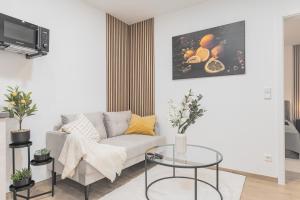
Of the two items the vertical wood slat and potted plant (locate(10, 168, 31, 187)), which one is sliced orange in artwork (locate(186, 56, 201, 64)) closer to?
the vertical wood slat

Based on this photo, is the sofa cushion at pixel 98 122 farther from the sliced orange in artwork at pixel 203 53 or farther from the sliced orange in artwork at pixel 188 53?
the sliced orange in artwork at pixel 203 53

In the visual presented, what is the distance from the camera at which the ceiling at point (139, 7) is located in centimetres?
306

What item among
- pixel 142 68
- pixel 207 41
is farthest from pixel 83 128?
pixel 207 41

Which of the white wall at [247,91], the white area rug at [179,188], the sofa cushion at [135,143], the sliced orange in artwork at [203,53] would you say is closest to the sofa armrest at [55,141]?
the sofa cushion at [135,143]

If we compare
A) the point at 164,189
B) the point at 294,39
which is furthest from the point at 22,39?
the point at 294,39

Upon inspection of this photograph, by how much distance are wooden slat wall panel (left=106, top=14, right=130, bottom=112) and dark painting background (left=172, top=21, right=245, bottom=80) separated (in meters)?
1.03

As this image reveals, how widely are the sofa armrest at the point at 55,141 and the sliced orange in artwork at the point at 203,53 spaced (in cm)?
222

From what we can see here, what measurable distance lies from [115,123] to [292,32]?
4.39 m

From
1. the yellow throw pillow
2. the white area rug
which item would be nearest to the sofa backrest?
the yellow throw pillow

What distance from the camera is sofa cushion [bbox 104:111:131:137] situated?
3.05 meters

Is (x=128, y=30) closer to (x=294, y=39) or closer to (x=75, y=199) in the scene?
(x=75, y=199)

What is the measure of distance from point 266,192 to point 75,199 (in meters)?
2.15

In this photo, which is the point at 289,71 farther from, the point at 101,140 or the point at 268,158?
the point at 101,140

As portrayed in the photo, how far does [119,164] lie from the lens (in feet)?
7.32
